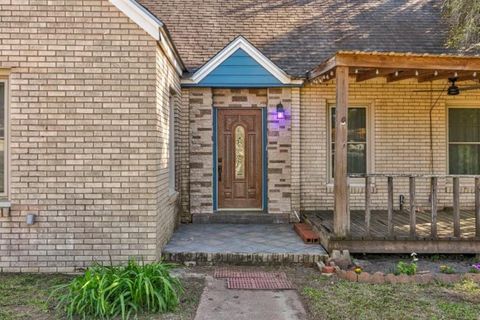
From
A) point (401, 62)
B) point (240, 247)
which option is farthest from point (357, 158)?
point (240, 247)

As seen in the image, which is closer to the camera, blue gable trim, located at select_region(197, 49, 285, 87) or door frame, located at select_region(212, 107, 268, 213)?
blue gable trim, located at select_region(197, 49, 285, 87)

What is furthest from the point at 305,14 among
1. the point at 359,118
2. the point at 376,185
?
the point at 376,185

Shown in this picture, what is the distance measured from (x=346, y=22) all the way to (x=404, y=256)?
635cm

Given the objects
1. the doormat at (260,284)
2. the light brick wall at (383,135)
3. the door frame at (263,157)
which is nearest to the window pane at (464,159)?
the light brick wall at (383,135)

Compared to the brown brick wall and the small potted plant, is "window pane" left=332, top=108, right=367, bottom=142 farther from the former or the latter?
the small potted plant

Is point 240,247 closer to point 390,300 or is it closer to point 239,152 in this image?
point 390,300

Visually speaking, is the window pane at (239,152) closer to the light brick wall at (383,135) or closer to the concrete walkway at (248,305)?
the light brick wall at (383,135)

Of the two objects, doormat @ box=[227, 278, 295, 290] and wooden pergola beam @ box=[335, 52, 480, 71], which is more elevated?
wooden pergola beam @ box=[335, 52, 480, 71]

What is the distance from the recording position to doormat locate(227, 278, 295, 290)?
5520 millimetres

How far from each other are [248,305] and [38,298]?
2.48 metres

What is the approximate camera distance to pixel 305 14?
1110 centimetres

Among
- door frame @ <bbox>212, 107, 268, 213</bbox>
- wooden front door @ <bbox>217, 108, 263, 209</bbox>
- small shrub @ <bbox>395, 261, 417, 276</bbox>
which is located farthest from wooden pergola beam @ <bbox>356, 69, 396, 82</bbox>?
small shrub @ <bbox>395, 261, 417, 276</bbox>

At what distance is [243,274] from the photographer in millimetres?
6078

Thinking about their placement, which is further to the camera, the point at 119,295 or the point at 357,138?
the point at 357,138
